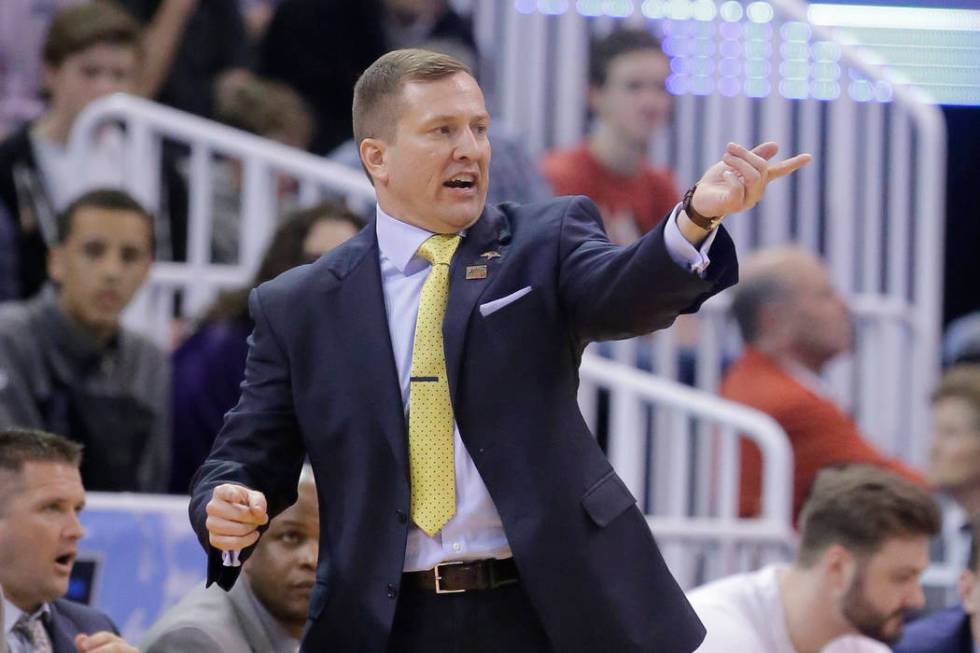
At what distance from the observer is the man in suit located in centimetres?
324

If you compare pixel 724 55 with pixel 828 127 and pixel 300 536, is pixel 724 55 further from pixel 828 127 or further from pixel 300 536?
pixel 300 536

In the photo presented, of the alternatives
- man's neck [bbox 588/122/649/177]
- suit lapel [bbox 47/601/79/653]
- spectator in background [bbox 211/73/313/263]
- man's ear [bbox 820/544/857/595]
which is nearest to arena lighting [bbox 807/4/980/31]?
man's neck [bbox 588/122/649/177]

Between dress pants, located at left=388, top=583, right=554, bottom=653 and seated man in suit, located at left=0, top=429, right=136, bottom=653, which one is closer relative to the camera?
dress pants, located at left=388, top=583, right=554, bottom=653

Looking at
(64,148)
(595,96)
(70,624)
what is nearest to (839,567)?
(70,624)

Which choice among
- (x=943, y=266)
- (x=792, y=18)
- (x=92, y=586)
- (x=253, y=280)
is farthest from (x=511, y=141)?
(x=943, y=266)

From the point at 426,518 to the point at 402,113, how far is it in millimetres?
753

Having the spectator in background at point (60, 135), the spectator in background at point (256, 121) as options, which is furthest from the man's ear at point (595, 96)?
the spectator in background at point (60, 135)

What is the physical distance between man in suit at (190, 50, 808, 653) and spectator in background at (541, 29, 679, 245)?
4.24 metres

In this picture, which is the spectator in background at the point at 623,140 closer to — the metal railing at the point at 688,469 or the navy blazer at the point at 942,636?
the metal railing at the point at 688,469

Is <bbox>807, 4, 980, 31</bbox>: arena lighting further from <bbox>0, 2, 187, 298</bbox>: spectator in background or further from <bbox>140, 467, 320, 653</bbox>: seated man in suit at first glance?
<bbox>140, 467, 320, 653</bbox>: seated man in suit

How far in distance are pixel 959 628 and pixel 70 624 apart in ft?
7.87

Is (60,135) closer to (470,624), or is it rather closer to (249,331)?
(249,331)

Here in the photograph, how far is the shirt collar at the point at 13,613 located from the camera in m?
4.23

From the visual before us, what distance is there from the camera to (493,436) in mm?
3277
